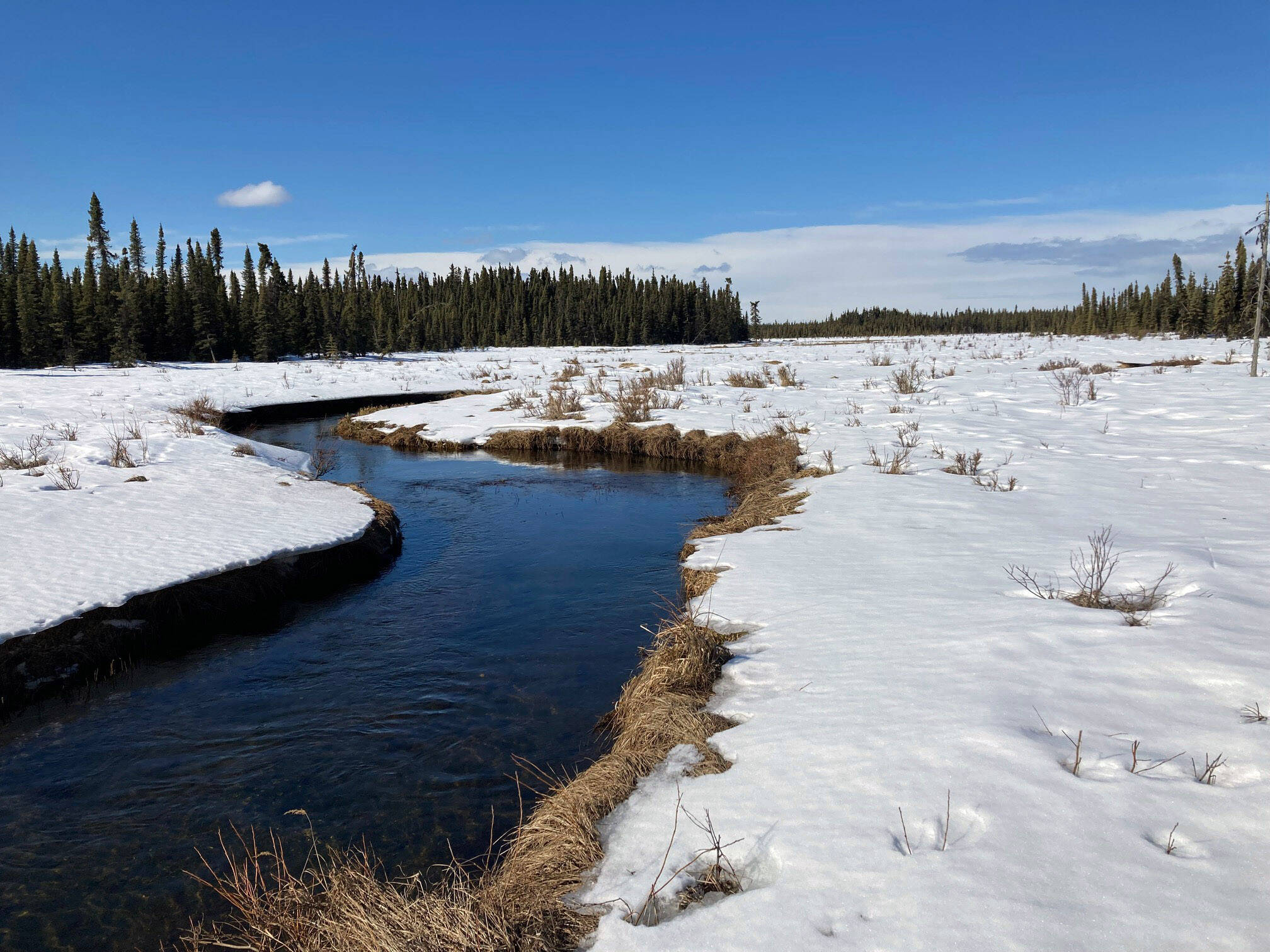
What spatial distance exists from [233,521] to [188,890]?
580cm

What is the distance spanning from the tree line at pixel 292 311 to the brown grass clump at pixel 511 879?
46788 millimetres

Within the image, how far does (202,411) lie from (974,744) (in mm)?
21442

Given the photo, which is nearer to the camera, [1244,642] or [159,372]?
[1244,642]

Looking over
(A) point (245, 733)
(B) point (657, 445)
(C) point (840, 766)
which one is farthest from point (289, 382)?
(C) point (840, 766)

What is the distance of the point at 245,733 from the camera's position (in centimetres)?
543

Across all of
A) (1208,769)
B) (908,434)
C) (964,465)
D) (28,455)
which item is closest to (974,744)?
(1208,769)

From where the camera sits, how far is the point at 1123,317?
80.2m

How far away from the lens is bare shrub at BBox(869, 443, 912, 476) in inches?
452

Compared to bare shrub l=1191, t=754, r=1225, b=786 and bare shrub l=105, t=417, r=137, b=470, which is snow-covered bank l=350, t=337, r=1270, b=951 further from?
bare shrub l=105, t=417, r=137, b=470

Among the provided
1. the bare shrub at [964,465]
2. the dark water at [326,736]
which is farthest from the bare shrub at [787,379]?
the dark water at [326,736]

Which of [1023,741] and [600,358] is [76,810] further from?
[600,358]

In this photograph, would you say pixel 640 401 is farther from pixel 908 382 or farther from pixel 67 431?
pixel 67 431

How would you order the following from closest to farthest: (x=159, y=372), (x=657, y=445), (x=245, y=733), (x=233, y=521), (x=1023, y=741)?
1. (x=1023, y=741)
2. (x=245, y=733)
3. (x=233, y=521)
4. (x=657, y=445)
5. (x=159, y=372)

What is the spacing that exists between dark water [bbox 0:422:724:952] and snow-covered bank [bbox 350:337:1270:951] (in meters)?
1.38
